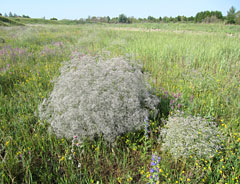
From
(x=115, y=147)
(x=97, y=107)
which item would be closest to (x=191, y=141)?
(x=115, y=147)

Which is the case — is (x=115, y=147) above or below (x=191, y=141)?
below

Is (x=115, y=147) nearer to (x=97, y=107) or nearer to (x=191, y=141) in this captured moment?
(x=97, y=107)

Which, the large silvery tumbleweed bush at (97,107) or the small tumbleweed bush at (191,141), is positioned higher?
the large silvery tumbleweed bush at (97,107)

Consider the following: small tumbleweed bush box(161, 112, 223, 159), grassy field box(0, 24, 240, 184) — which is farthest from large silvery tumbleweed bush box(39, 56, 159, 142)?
small tumbleweed bush box(161, 112, 223, 159)

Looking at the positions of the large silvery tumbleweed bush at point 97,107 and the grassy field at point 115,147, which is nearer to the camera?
the grassy field at point 115,147

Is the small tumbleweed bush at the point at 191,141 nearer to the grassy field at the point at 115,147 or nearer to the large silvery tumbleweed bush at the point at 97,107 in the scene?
the grassy field at the point at 115,147

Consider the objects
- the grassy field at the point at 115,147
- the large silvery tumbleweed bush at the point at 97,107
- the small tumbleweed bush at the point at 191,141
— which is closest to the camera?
the grassy field at the point at 115,147

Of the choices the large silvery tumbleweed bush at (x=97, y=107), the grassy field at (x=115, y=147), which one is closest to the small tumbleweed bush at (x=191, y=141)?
the grassy field at (x=115, y=147)

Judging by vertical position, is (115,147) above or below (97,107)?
below

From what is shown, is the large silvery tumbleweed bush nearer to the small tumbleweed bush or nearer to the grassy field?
the grassy field

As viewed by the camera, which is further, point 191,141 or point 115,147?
point 115,147

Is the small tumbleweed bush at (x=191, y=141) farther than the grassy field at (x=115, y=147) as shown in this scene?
Yes

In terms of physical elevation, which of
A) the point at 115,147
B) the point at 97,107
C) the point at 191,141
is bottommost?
the point at 115,147

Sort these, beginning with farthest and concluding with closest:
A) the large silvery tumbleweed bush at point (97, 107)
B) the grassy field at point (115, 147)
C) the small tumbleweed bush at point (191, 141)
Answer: the large silvery tumbleweed bush at point (97, 107) < the small tumbleweed bush at point (191, 141) < the grassy field at point (115, 147)
